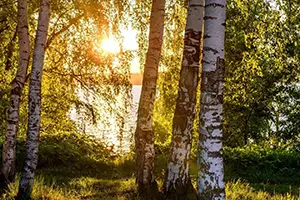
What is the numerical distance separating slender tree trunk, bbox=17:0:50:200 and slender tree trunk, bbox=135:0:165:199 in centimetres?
179

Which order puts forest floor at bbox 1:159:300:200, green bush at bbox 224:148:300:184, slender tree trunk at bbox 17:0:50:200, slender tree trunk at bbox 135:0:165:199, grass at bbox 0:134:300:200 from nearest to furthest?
slender tree trunk at bbox 17:0:50:200
forest floor at bbox 1:159:300:200
slender tree trunk at bbox 135:0:165:199
grass at bbox 0:134:300:200
green bush at bbox 224:148:300:184

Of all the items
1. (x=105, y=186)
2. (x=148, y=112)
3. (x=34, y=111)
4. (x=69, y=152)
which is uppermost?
(x=148, y=112)

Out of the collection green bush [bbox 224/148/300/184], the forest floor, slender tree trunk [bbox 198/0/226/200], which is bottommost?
the forest floor

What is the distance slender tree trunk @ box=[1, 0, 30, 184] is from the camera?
27.3 ft

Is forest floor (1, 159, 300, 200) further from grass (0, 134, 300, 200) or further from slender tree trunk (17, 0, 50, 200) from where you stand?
slender tree trunk (17, 0, 50, 200)

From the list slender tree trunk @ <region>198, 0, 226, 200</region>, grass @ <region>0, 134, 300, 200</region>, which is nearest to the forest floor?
grass @ <region>0, 134, 300, 200</region>

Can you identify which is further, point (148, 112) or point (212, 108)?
point (148, 112)

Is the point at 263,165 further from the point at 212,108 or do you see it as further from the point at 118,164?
the point at 212,108

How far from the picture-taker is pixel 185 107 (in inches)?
280

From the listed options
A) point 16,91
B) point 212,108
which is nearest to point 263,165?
point 16,91

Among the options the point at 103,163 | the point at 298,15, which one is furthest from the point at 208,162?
the point at 298,15

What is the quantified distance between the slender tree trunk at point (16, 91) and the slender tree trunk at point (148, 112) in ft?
7.51

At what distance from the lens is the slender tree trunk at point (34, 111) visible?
684 centimetres

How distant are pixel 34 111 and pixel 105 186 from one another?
3.31 meters
